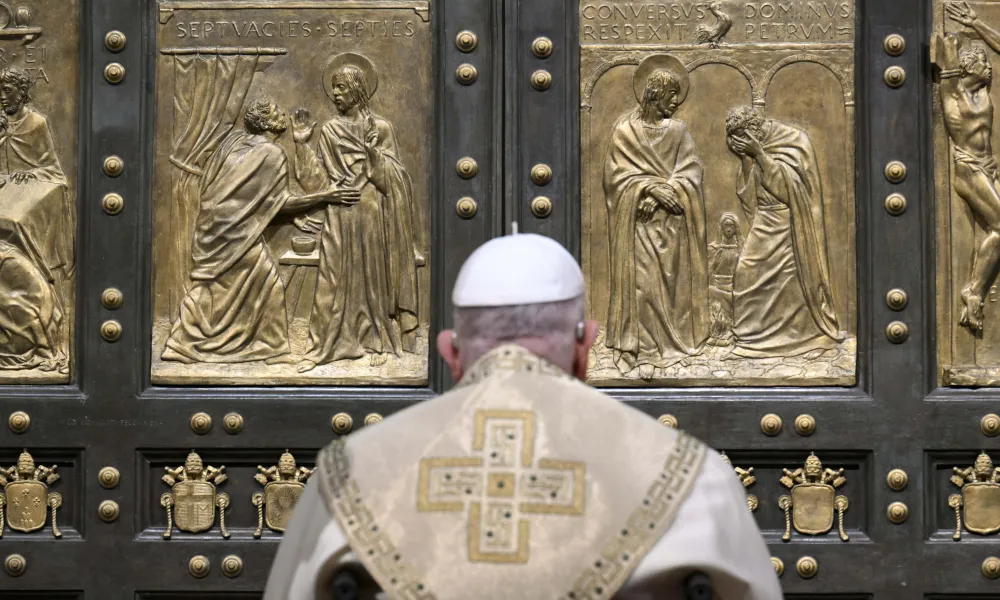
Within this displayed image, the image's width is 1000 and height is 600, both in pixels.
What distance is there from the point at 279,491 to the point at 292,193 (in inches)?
45.0

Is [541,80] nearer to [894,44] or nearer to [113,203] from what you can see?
[894,44]

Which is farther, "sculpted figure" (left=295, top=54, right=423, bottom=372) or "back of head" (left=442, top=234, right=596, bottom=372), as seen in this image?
"sculpted figure" (left=295, top=54, right=423, bottom=372)

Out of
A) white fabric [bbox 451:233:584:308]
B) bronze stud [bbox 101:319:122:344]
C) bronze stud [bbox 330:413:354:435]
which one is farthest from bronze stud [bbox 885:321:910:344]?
white fabric [bbox 451:233:584:308]

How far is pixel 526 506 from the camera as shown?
288cm

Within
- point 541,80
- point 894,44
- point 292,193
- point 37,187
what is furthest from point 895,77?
point 37,187

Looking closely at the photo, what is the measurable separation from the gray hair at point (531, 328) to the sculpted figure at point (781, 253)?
3.35 meters

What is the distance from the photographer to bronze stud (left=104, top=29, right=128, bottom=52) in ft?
20.8

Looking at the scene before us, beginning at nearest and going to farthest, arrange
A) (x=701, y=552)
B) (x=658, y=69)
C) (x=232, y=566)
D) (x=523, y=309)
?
(x=701, y=552) → (x=523, y=309) → (x=232, y=566) → (x=658, y=69)

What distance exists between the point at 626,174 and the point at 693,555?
355 cm

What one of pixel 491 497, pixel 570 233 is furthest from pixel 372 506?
pixel 570 233

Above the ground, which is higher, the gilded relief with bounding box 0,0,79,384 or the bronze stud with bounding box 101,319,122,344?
the gilded relief with bounding box 0,0,79,384

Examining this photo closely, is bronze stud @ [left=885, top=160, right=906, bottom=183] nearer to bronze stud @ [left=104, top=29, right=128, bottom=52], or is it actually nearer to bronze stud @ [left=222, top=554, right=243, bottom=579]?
bronze stud @ [left=222, top=554, right=243, bottom=579]

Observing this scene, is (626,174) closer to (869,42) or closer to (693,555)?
(869,42)

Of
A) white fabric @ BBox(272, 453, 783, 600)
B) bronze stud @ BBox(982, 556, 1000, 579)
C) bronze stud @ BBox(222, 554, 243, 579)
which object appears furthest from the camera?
bronze stud @ BBox(222, 554, 243, 579)
